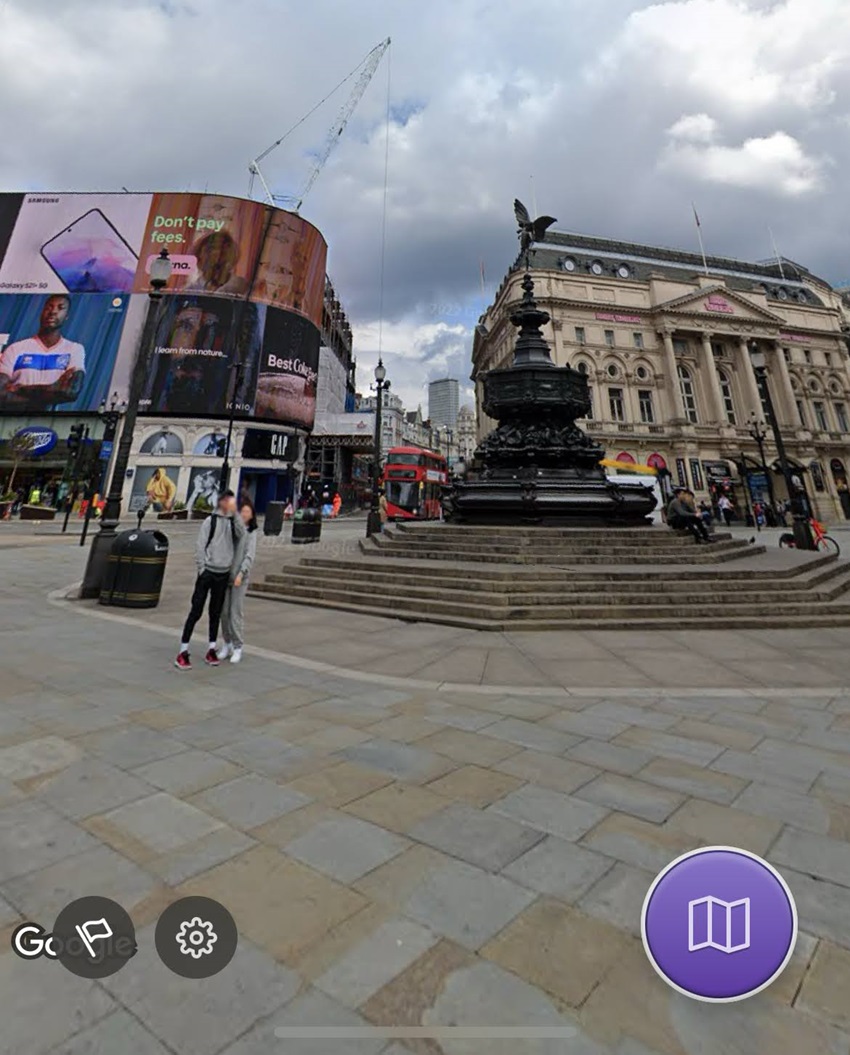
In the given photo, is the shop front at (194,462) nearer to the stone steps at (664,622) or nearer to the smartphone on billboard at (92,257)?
the smartphone on billboard at (92,257)

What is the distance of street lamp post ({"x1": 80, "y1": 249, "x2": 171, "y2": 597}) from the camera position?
340 inches

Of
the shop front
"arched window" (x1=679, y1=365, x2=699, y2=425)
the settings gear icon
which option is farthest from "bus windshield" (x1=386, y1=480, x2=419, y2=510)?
"arched window" (x1=679, y1=365, x2=699, y2=425)

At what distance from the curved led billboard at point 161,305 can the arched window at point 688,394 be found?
37.3m

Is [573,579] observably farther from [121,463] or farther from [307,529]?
[307,529]

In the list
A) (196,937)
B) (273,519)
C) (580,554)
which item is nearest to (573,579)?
(580,554)

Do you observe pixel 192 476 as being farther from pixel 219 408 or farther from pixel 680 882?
pixel 680 882

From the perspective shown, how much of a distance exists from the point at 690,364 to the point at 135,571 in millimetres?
56805

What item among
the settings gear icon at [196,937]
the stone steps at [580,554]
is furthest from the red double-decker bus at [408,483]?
the settings gear icon at [196,937]

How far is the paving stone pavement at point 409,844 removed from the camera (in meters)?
1.49

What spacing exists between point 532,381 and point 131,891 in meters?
12.9

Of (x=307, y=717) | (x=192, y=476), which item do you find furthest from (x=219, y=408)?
(x=307, y=717)

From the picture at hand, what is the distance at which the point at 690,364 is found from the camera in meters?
51.4

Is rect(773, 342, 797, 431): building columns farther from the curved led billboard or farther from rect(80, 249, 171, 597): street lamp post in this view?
rect(80, 249, 171, 597): street lamp post

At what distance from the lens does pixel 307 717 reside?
4.07 m
